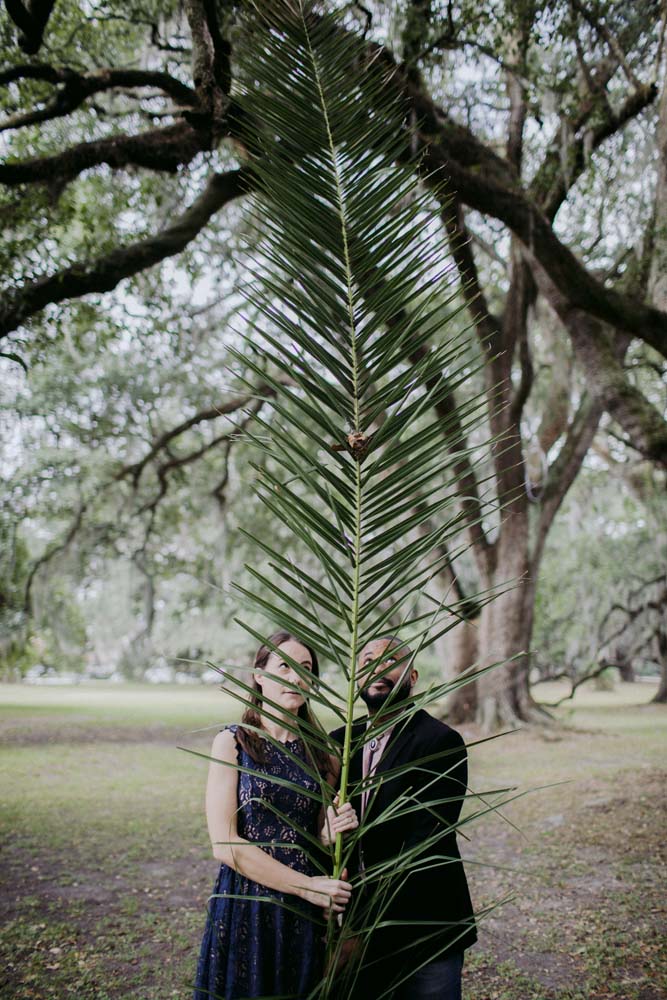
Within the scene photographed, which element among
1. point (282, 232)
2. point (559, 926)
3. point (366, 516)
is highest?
point (282, 232)

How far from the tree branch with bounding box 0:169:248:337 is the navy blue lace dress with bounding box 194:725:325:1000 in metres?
4.07

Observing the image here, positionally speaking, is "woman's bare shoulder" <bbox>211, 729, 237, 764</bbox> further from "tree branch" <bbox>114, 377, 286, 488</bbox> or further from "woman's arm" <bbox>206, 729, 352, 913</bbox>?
"tree branch" <bbox>114, 377, 286, 488</bbox>

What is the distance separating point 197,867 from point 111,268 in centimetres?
447

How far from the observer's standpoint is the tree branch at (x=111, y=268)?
5391 mm

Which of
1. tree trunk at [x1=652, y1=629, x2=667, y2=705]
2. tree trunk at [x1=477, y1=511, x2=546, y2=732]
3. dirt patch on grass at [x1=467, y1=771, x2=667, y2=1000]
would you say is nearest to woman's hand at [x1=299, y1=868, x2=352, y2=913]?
dirt patch on grass at [x1=467, y1=771, x2=667, y2=1000]

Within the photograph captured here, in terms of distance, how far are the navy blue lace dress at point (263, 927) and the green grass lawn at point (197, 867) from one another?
294 mm

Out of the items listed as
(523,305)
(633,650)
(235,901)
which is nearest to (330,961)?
(235,901)

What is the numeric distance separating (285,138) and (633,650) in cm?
1636

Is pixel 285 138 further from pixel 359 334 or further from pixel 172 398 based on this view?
pixel 172 398

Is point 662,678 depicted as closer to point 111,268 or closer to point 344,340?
point 111,268

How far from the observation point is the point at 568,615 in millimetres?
18547

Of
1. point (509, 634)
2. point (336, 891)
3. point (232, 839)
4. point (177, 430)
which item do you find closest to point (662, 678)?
point (509, 634)

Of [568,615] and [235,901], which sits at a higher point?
[568,615]

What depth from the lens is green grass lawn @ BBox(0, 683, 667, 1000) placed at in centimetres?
375
